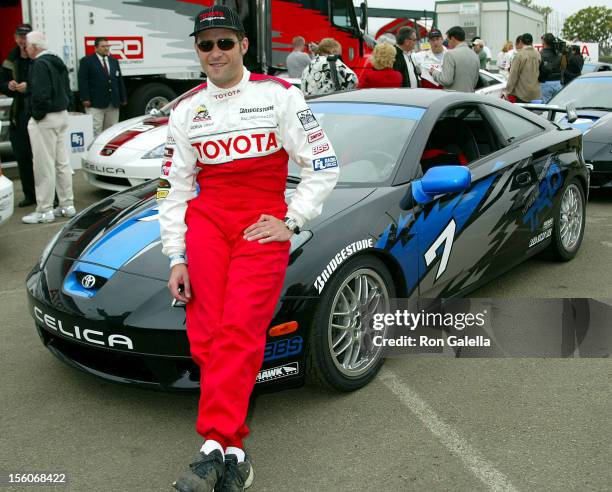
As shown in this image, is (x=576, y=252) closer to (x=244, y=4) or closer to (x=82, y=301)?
(x=82, y=301)

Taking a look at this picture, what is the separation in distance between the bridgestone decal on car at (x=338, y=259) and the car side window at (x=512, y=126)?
1695mm

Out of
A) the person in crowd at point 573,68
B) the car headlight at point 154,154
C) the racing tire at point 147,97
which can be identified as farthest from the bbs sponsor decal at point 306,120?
the person in crowd at point 573,68

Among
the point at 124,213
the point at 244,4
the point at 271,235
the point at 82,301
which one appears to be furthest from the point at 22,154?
the point at 244,4

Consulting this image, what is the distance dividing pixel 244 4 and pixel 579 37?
66.8 metres

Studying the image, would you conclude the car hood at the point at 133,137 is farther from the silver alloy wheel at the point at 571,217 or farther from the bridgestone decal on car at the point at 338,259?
the bridgestone decal on car at the point at 338,259

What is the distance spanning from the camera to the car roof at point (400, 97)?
449 centimetres

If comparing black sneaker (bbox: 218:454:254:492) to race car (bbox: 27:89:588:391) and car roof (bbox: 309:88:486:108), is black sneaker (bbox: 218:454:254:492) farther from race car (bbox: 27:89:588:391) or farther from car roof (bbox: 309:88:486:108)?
car roof (bbox: 309:88:486:108)

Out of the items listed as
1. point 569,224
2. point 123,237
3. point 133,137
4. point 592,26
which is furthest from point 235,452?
point 592,26

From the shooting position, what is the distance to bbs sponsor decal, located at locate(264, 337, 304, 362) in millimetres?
3129

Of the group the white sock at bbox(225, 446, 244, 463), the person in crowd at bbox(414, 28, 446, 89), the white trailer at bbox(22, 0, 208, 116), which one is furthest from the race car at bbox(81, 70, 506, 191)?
the white sock at bbox(225, 446, 244, 463)

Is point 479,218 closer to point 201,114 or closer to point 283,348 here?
point 283,348

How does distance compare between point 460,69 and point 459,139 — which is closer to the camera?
point 459,139

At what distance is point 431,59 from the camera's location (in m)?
10.7

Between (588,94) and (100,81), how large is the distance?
20.3ft
